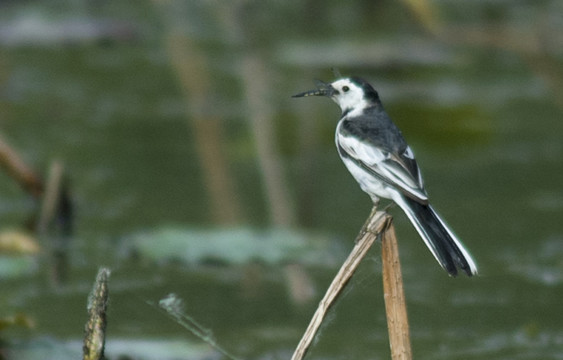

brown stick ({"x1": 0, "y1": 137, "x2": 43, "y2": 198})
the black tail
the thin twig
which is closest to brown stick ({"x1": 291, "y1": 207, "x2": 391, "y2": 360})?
the black tail

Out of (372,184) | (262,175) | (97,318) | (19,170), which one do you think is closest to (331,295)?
(372,184)

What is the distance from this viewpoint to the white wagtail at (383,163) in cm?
322

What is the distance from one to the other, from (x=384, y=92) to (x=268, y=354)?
4.43 m

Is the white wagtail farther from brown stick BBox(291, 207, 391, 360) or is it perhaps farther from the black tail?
brown stick BBox(291, 207, 391, 360)

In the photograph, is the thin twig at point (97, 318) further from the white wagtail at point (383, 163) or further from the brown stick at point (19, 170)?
the brown stick at point (19, 170)

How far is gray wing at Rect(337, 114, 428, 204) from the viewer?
11.1 feet

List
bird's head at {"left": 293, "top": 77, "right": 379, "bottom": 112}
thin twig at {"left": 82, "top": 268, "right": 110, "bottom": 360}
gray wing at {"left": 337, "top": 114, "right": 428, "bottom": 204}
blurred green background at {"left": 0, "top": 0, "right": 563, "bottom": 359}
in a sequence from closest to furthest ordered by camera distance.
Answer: thin twig at {"left": 82, "top": 268, "right": 110, "bottom": 360}
gray wing at {"left": 337, "top": 114, "right": 428, "bottom": 204}
bird's head at {"left": 293, "top": 77, "right": 379, "bottom": 112}
blurred green background at {"left": 0, "top": 0, "right": 563, "bottom": 359}

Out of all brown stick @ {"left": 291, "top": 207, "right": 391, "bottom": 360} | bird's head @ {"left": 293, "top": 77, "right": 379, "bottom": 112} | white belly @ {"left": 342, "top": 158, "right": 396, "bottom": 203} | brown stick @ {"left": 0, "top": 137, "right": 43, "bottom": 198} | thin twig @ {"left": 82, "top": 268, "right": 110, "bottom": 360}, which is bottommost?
thin twig @ {"left": 82, "top": 268, "right": 110, "bottom": 360}

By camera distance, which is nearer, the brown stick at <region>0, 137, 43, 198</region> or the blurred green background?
the blurred green background

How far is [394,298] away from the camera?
3232 millimetres

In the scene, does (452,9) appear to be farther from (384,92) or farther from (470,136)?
(470,136)

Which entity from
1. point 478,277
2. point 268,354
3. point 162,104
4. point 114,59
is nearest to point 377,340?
point 268,354

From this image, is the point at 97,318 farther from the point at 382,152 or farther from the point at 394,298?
the point at 382,152

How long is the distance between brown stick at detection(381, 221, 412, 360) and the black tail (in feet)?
0.32
